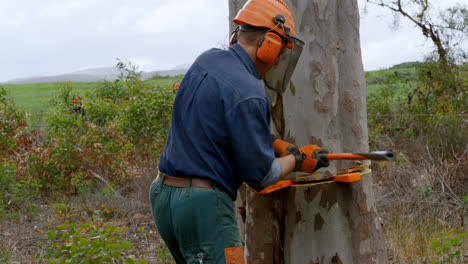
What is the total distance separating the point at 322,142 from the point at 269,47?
78cm

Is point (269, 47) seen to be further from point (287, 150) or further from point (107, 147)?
point (107, 147)

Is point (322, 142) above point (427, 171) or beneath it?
above

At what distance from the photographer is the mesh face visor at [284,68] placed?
8.96 feet

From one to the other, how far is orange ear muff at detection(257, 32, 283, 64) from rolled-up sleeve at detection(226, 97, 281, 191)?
0.99 feet

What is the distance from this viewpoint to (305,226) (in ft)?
10.0

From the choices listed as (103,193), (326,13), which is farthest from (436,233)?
(103,193)

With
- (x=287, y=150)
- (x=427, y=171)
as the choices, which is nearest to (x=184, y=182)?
(x=287, y=150)

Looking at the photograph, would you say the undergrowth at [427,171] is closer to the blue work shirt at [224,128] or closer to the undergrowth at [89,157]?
the blue work shirt at [224,128]

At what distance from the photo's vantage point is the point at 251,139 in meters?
2.35

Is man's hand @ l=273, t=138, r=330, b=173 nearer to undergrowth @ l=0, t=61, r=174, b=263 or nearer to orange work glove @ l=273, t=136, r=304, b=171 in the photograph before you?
orange work glove @ l=273, t=136, r=304, b=171

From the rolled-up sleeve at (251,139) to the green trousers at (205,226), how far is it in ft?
0.67

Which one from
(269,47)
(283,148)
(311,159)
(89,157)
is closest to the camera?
(269,47)

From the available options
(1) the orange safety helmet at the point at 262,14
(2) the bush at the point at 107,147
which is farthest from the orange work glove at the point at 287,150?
(2) the bush at the point at 107,147

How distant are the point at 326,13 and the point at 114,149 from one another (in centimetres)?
585
